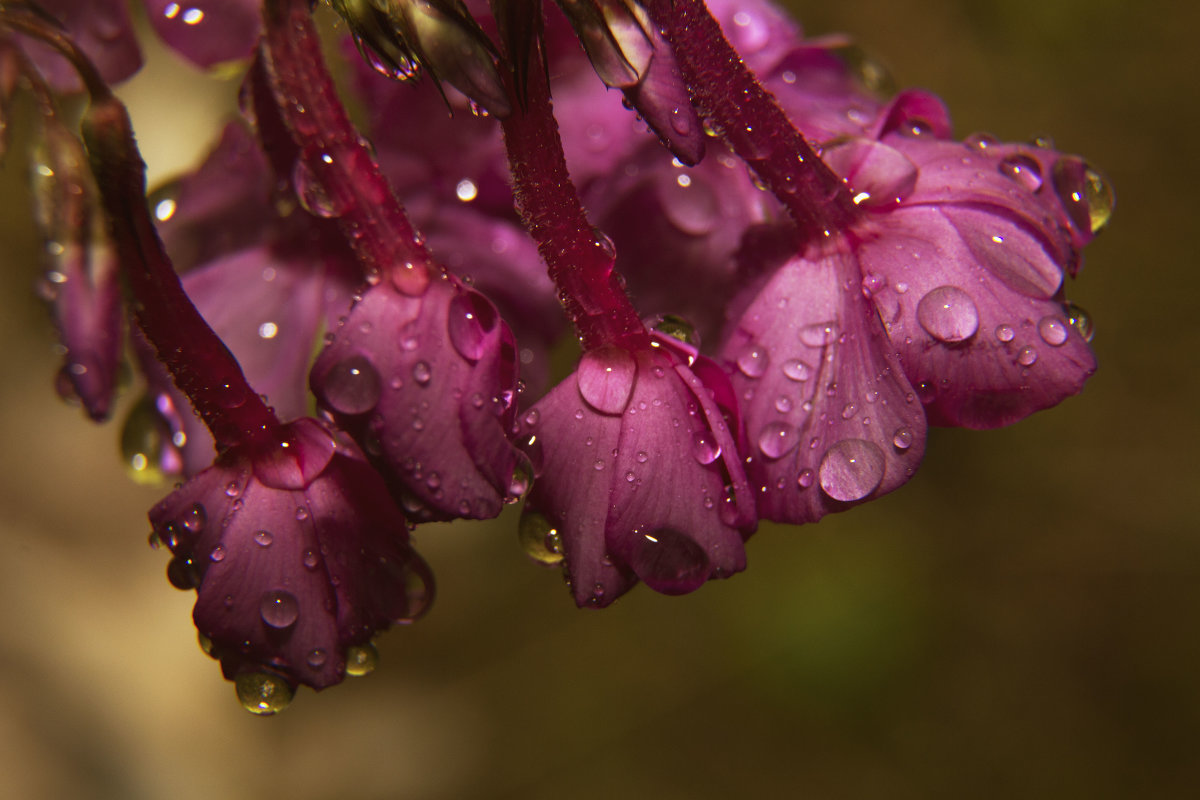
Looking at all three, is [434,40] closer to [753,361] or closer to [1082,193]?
[753,361]

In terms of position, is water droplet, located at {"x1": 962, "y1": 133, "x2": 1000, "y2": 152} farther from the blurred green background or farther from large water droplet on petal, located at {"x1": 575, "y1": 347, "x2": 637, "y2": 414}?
the blurred green background

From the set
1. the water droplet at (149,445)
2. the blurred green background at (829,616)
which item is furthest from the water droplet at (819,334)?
the blurred green background at (829,616)

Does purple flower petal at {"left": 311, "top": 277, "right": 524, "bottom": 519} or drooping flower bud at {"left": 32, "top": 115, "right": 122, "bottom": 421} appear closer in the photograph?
purple flower petal at {"left": 311, "top": 277, "right": 524, "bottom": 519}

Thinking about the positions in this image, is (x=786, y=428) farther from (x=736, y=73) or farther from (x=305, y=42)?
(x=305, y=42)

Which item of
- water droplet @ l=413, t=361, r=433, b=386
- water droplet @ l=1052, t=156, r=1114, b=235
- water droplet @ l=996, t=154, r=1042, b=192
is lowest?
water droplet @ l=413, t=361, r=433, b=386

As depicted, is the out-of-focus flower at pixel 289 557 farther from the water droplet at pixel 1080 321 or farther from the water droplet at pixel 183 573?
the water droplet at pixel 1080 321

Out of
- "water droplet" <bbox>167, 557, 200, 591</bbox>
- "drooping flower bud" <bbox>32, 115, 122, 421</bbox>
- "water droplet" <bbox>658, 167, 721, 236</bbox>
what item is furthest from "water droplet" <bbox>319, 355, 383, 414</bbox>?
"water droplet" <bbox>658, 167, 721, 236</bbox>
